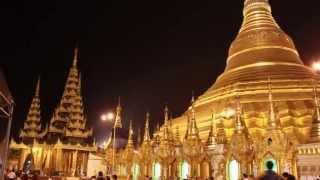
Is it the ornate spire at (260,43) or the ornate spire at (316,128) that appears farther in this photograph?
the ornate spire at (260,43)

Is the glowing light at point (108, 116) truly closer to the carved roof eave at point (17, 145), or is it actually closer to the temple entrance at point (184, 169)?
the carved roof eave at point (17, 145)

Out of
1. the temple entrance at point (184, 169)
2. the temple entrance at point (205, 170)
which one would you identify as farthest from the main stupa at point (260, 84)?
the temple entrance at point (184, 169)

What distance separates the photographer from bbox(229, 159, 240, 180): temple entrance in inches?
677

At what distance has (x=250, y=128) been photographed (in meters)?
21.2

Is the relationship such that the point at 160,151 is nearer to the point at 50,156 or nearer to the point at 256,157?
the point at 256,157

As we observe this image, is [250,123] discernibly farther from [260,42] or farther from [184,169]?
[260,42]

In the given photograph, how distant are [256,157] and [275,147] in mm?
1032

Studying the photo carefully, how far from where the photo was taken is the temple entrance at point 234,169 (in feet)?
56.4

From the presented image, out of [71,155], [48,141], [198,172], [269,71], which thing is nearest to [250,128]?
[198,172]

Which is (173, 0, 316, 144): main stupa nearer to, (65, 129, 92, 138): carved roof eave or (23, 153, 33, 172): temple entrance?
(65, 129, 92, 138): carved roof eave

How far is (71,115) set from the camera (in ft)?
123

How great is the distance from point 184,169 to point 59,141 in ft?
62.9

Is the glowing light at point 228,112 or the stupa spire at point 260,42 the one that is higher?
the stupa spire at point 260,42

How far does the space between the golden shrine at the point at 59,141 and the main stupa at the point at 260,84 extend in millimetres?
12519
